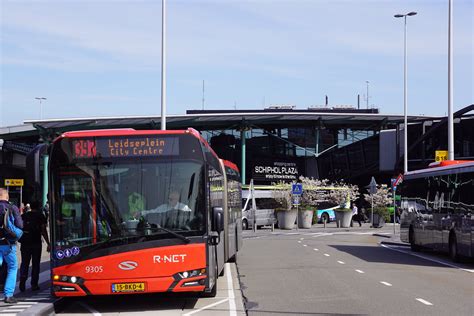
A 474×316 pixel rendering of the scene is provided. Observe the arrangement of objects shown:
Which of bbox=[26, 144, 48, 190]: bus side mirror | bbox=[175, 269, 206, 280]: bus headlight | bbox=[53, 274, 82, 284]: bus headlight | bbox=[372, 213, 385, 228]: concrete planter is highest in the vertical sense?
bbox=[26, 144, 48, 190]: bus side mirror

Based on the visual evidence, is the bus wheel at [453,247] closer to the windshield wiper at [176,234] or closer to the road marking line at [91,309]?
the windshield wiper at [176,234]

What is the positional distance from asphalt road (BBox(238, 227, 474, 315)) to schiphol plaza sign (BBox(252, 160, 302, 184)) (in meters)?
41.0

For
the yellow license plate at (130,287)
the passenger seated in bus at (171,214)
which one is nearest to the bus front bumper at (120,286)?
the yellow license plate at (130,287)

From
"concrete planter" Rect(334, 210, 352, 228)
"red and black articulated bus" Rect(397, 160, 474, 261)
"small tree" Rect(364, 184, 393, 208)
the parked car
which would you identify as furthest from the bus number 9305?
the parked car

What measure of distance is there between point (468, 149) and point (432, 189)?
35736mm

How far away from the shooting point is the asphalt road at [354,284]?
38.0ft

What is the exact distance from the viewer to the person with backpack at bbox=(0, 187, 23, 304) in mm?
11766

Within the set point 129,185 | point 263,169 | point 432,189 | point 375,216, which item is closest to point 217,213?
point 129,185

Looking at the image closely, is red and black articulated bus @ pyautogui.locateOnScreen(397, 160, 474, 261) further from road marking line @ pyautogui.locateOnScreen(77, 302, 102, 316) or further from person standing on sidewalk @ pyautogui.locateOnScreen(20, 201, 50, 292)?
person standing on sidewalk @ pyautogui.locateOnScreen(20, 201, 50, 292)

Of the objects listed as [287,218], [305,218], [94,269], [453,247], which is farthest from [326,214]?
[94,269]

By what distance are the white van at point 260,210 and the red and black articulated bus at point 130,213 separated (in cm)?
3440

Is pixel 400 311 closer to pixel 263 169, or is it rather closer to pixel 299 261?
pixel 299 261

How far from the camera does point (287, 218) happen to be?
48031 millimetres

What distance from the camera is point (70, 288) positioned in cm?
1120
